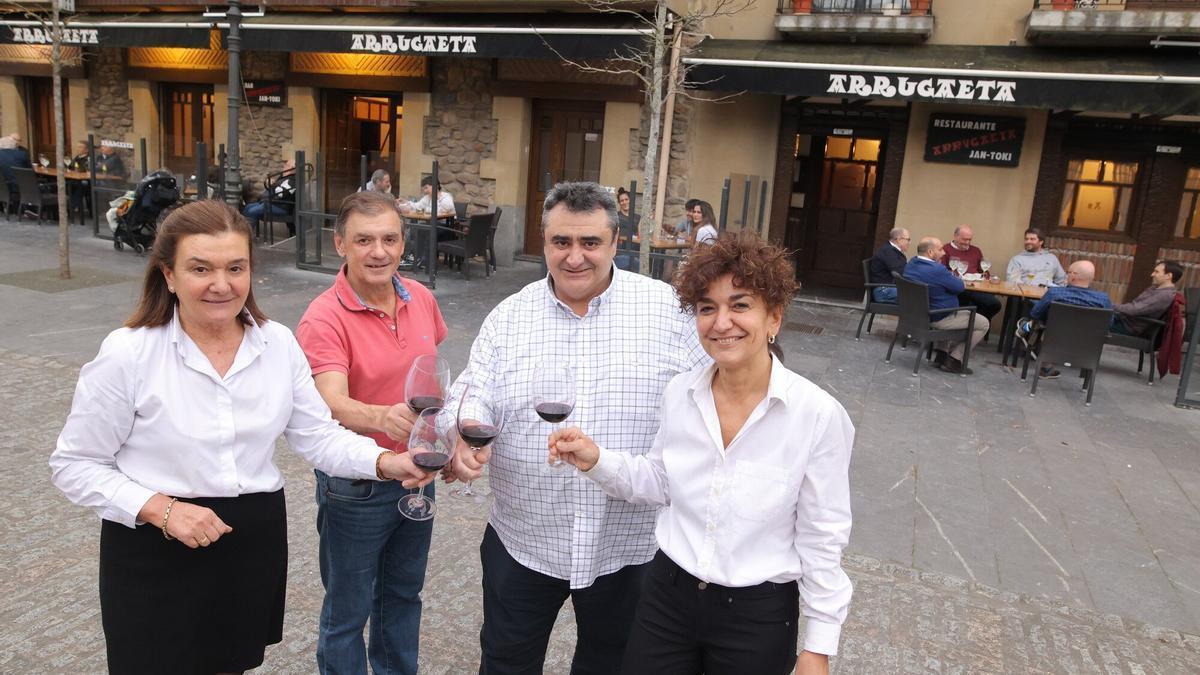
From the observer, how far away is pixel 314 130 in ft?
48.2

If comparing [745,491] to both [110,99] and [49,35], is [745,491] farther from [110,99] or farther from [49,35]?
[110,99]

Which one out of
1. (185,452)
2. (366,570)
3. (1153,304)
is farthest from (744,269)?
(1153,304)

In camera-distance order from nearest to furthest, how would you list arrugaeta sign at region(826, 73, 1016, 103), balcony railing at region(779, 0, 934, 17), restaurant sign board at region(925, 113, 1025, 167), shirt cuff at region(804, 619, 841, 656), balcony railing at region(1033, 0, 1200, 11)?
1. shirt cuff at region(804, 619, 841, 656)
2. arrugaeta sign at region(826, 73, 1016, 103)
3. balcony railing at region(1033, 0, 1200, 11)
4. restaurant sign board at region(925, 113, 1025, 167)
5. balcony railing at region(779, 0, 934, 17)

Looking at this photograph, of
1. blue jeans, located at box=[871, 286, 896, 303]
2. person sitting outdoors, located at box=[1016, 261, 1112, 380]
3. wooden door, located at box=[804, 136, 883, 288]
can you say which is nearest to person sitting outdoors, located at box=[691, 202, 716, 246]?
blue jeans, located at box=[871, 286, 896, 303]

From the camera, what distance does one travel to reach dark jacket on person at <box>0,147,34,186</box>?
1459cm

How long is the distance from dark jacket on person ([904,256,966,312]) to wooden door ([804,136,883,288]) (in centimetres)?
384

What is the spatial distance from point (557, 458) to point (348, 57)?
13801 mm

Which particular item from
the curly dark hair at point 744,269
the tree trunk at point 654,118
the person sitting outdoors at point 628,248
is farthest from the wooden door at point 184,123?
the curly dark hair at point 744,269

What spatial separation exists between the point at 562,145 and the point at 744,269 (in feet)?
38.3

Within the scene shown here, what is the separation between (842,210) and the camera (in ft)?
40.8

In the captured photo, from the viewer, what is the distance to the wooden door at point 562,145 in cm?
1288

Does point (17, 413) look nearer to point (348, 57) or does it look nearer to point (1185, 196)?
point (348, 57)

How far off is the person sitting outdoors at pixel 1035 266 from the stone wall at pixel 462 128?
306 inches

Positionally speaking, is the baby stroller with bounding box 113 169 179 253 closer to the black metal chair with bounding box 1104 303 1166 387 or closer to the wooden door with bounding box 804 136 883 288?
the wooden door with bounding box 804 136 883 288
